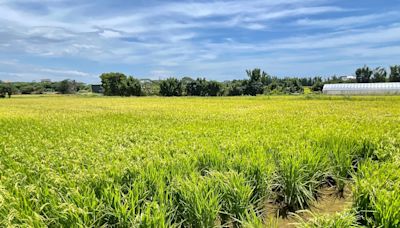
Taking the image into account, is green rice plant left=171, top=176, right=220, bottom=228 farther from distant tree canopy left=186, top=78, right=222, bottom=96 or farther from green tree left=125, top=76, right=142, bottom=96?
green tree left=125, top=76, right=142, bottom=96

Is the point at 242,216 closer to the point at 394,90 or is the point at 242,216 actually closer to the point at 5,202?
the point at 5,202

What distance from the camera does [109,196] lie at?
3.43 m

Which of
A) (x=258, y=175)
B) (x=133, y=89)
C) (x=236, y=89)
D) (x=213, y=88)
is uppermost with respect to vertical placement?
(x=133, y=89)

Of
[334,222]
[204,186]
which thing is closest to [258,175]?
[204,186]

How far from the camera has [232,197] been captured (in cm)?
365

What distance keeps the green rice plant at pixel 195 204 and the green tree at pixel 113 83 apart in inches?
2819

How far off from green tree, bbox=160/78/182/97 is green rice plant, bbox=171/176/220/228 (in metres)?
67.9

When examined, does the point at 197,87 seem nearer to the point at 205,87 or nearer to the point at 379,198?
the point at 205,87

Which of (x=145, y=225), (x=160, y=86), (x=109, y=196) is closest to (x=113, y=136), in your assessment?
(x=109, y=196)

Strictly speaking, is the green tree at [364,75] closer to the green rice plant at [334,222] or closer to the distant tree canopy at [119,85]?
the distant tree canopy at [119,85]

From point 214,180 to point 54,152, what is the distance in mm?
3829

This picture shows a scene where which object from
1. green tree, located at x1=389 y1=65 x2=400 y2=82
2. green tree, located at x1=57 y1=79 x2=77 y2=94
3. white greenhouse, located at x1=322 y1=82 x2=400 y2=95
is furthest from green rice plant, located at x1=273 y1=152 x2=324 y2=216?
green tree, located at x1=57 y1=79 x2=77 y2=94

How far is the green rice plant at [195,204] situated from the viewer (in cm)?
333

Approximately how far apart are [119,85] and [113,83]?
3.07 meters
